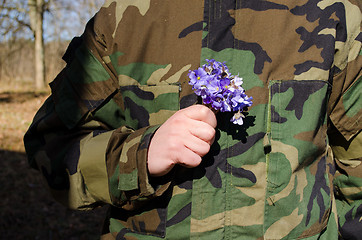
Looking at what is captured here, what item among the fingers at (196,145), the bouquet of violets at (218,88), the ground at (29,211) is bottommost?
the ground at (29,211)

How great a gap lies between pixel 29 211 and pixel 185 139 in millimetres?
6037

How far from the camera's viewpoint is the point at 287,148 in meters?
1.43

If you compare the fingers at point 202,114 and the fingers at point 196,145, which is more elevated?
the fingers at point 202,114

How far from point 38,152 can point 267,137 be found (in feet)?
3.46

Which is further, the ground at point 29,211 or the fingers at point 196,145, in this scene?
the ground at point 29,211

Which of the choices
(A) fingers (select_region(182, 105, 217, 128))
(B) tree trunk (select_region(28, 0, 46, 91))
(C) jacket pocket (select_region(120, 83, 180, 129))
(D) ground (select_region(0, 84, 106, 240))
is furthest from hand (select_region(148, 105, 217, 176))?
(B) tree trunk (select_region(28, 0, 46, 91))

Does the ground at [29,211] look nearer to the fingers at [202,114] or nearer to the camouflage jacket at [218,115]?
the camouflage jacket at [218,115]

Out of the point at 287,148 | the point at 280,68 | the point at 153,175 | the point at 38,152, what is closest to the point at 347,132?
the point at 287,148

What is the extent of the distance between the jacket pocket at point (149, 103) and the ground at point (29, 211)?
460 cm

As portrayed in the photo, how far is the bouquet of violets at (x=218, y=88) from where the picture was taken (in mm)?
1235

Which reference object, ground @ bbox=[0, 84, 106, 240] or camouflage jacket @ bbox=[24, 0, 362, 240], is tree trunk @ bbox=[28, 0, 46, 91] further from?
camouflage jacket @ bbox=[24, 0, 362, 240]

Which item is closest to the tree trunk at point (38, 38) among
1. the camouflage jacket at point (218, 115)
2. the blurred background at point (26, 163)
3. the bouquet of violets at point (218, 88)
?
the blurred background at point (26, 163)

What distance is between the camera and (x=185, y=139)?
4.23 ft

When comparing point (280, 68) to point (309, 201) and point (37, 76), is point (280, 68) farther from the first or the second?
point (37, 76)
